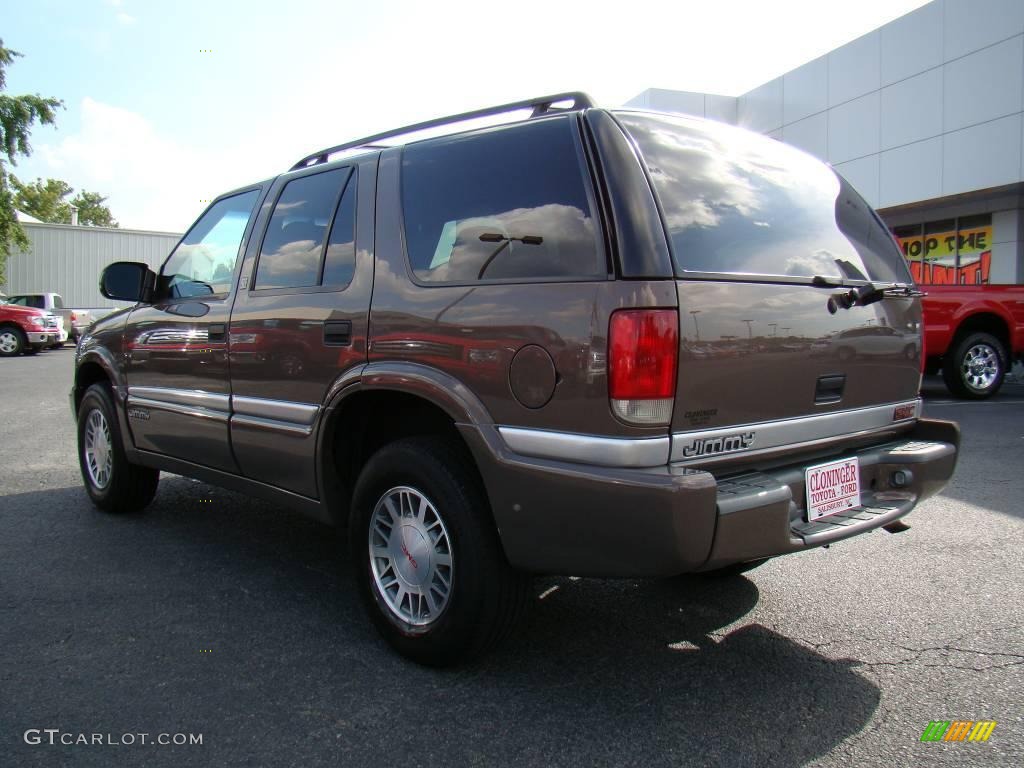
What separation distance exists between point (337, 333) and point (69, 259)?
33506 mm

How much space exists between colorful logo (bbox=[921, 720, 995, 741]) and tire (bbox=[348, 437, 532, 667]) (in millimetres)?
1314

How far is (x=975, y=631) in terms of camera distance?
10.8ft

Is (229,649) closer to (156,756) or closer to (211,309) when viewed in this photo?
(156,756)

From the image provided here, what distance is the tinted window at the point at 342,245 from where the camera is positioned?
3408 mm

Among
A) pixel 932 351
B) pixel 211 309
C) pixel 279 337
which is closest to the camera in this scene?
pixel 279 337

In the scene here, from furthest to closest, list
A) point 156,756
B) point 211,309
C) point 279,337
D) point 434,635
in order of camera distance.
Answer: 1. point 211,309
2. point 279,337
3. point 434,635
4. point 156,756

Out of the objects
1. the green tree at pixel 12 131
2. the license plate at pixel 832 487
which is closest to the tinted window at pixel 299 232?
the license plate at pixel 832 487

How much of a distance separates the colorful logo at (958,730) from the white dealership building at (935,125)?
15849 millimetres

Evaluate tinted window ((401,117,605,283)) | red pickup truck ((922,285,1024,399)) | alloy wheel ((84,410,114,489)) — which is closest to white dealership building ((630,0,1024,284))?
red pickup truck ((922,285,1024,399))

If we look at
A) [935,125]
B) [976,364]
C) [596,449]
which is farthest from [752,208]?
[935,125]

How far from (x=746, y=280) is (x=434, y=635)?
63.1 inches

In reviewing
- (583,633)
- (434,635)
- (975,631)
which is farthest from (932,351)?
(434,635)

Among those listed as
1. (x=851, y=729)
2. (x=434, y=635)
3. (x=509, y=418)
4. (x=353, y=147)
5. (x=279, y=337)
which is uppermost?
(x=353, y=147)

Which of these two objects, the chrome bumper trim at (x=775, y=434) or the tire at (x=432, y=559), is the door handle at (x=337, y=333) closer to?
the tire at (x=432, y=559)
